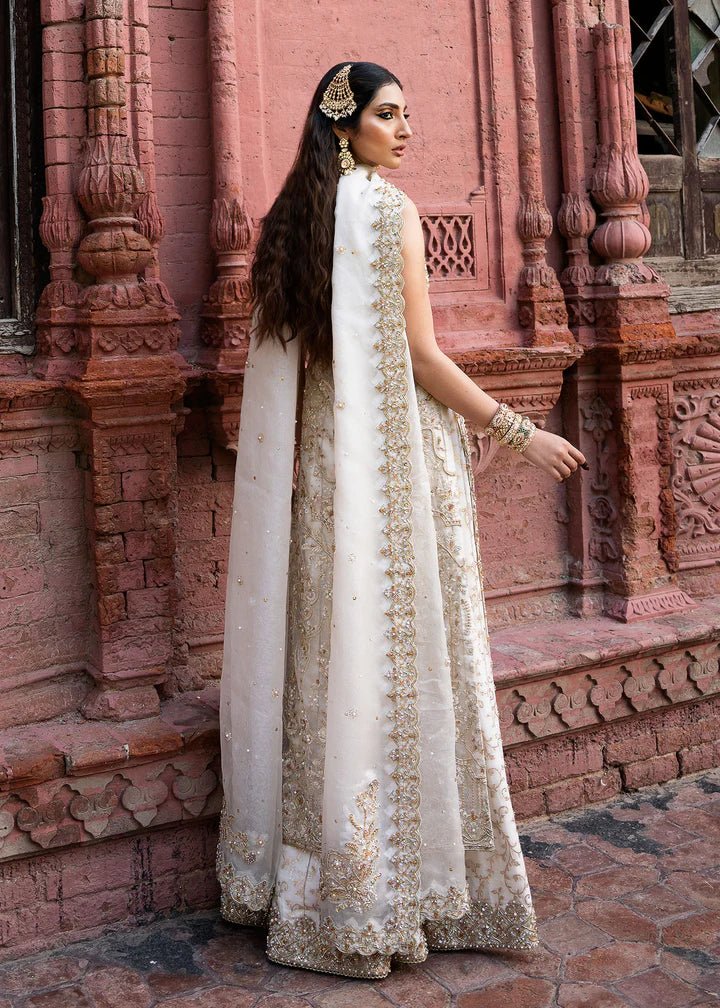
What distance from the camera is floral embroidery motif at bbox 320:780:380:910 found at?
326 cm

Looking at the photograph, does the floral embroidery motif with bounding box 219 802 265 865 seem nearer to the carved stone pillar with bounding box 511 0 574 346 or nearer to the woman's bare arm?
the woman's bare arm

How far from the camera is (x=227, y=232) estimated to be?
407 centimetres

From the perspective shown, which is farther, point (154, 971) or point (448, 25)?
point (448, 25)

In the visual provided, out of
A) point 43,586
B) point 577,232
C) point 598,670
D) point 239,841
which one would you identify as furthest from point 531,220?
point 239,841

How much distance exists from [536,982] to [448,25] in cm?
340

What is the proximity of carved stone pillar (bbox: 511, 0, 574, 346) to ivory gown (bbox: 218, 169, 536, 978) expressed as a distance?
1.43 meters

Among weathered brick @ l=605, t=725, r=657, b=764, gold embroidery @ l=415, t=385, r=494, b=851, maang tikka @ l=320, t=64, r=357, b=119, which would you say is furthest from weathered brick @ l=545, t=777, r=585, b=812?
maang tikka @ l=320, t=64, r=357, b=119

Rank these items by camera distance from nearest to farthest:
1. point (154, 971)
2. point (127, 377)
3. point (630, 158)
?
point (154, 971) < point (127, 377) < point (630, 158)

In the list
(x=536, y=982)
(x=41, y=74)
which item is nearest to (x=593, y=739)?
(x=536, y=982)

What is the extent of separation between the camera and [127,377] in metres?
→ 3.77

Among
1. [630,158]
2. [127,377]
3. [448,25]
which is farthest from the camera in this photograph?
[630,158]

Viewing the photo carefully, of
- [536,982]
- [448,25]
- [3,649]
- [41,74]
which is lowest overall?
[536,982]

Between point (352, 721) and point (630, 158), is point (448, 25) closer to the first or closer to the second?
point (630, 158)

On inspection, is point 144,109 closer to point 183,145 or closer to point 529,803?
point 183,145
